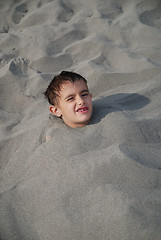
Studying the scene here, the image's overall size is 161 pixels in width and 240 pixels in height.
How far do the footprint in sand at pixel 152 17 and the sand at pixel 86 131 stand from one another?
0.05ft

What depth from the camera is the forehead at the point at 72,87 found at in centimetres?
165

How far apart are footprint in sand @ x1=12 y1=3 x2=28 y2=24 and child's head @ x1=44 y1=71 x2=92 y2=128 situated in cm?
207

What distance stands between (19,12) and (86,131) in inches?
105

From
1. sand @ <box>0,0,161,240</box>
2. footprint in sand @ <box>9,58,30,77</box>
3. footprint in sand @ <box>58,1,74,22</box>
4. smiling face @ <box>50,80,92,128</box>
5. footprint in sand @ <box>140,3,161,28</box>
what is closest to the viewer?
sand @ <box>0,0,161,240</box>

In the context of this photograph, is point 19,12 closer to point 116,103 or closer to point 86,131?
point 116,103

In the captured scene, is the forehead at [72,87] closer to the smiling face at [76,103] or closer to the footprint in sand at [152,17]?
the smiling face at [76,103]

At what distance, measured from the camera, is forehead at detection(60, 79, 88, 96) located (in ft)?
5.40

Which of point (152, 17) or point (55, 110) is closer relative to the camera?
point (55, 110)

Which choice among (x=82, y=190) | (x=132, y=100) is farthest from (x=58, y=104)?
(x=82, y=190)

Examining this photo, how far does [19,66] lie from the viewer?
7.80ft

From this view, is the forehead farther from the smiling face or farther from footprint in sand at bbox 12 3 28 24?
footprint in sand at bbox 12 3 28 24

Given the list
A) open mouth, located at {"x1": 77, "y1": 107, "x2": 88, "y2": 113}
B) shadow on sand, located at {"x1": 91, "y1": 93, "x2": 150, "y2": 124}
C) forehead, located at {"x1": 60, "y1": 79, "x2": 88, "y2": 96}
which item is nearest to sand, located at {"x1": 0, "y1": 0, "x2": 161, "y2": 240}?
shadow on sand, located at {"x1": 91, "y1": 93, "x2": 150, "y2": 124}

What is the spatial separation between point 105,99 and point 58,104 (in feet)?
1.50

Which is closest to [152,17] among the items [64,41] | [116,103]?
[64,41]
